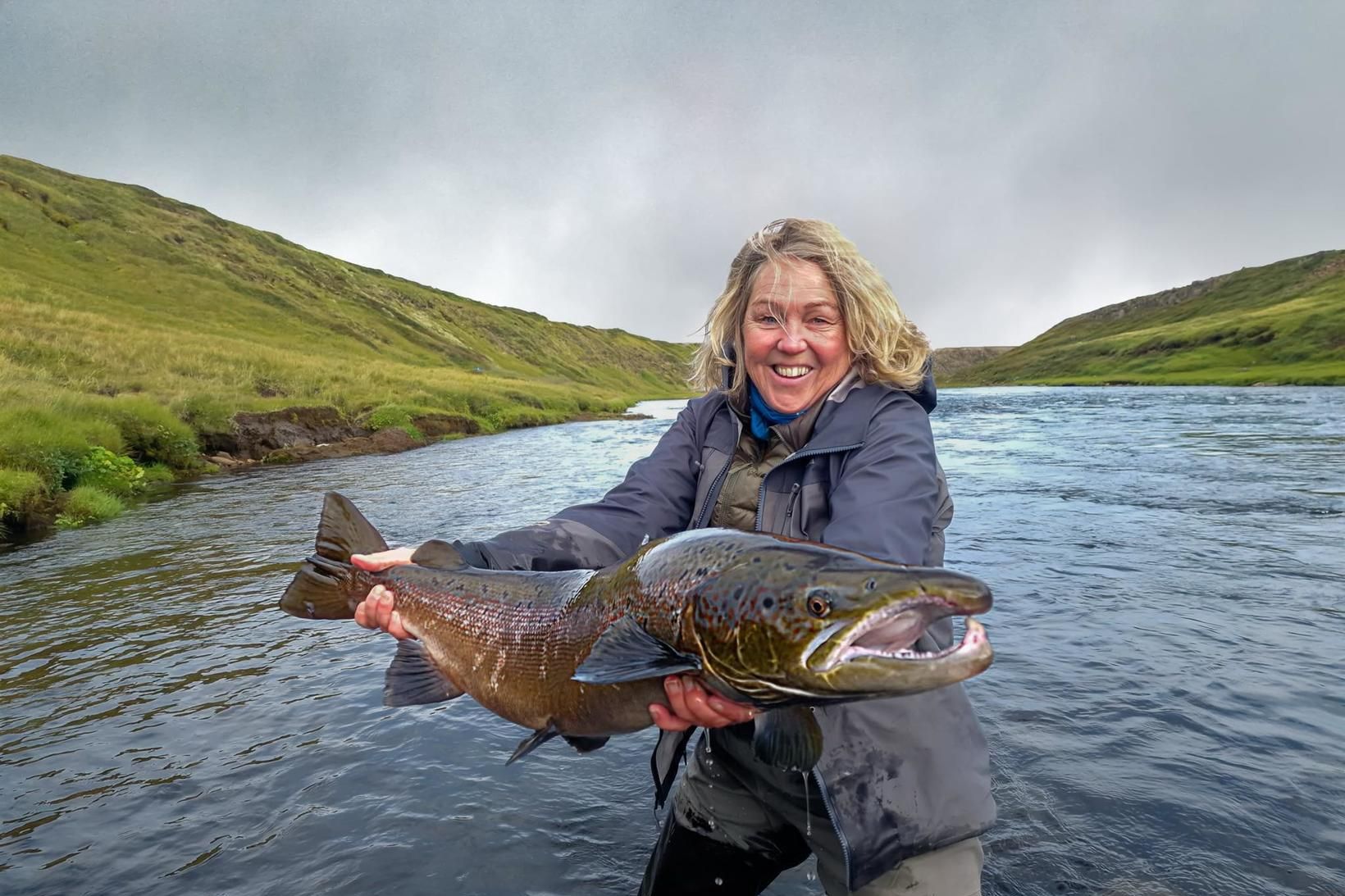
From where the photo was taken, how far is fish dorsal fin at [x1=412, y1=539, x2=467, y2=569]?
3629 millimetres

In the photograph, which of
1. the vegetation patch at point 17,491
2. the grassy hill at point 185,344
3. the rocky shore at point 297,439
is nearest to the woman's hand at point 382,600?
the vegetation patch at point 17,491

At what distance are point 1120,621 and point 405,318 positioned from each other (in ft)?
325

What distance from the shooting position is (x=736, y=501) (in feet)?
10.5

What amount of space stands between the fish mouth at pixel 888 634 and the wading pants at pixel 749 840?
732 mm

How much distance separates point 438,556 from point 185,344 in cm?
4246

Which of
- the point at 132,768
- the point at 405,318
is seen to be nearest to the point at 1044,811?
the point at 132,768

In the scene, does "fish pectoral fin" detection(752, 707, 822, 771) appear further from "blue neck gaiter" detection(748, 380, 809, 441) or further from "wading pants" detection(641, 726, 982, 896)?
"blue neck gaiter" detection(748, 380, 809, 441)

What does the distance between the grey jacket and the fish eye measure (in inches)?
16.9

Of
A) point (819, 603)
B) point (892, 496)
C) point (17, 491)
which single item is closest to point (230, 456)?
point (17, 491)

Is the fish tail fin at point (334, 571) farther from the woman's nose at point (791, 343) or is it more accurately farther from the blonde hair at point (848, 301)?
the woman's nose at point (791, 343)

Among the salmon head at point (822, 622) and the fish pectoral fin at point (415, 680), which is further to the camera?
the fish pectoral fin at point (415, 680)

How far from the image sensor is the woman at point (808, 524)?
2.39 m

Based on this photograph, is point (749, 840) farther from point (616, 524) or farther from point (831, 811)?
point (616, 524)

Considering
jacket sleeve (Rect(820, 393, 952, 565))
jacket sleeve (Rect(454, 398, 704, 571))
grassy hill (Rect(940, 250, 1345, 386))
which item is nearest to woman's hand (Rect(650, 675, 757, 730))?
jacket sleeve (Rect(820, 393, 952, 565))
